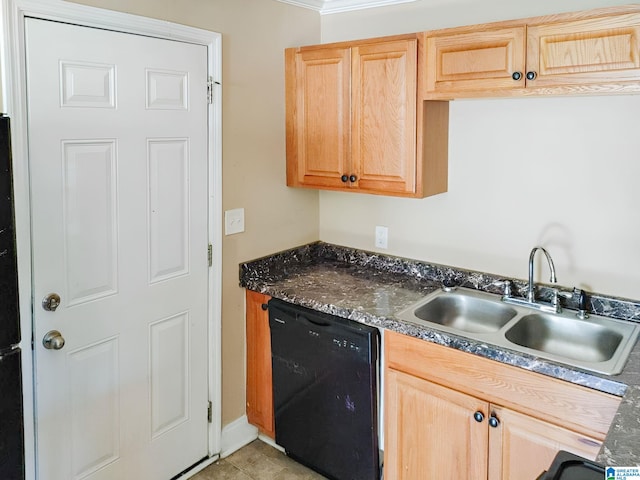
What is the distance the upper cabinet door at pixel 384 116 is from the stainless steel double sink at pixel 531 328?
1.82 feet

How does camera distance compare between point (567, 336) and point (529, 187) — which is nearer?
point (567, 336)

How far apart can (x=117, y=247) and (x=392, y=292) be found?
122cm

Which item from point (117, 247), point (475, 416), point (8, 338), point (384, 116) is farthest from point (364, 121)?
point (8, 338)

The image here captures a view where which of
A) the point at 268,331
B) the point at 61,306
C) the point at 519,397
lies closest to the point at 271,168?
the point at 268,331

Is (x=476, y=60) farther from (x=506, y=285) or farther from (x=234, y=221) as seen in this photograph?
(x=234, y=221)

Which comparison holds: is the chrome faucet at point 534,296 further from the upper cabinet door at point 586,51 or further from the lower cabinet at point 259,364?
the lower cabinet at point 259,364

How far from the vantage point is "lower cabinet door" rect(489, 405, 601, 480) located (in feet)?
5.88

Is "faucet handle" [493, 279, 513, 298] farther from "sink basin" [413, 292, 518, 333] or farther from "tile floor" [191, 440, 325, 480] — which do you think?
"tile floor" [191, 440, 325, 480]

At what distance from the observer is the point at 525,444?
1894 millimetres

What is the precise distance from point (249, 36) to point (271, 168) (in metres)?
0.64

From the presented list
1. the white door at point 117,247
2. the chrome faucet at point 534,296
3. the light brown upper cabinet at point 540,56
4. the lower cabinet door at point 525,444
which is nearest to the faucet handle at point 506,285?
the chrome faucet at point 534,296

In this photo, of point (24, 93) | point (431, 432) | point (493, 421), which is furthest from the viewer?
point (431, 432)

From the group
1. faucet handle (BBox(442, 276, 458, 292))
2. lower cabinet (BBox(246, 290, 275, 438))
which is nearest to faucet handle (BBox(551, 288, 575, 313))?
faucet handle (BBox(442, 276, 458, 292))

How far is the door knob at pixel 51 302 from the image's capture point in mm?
1967
